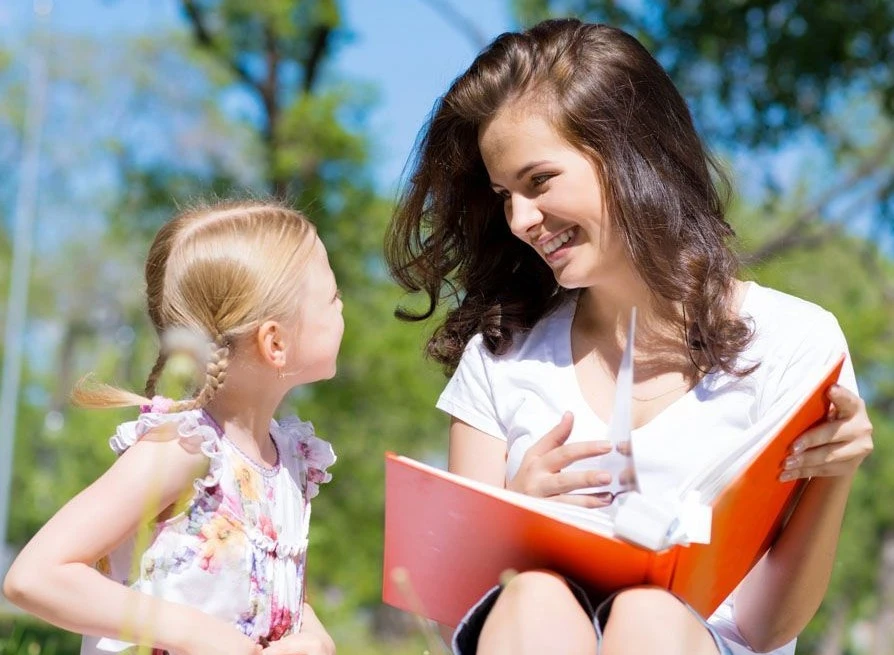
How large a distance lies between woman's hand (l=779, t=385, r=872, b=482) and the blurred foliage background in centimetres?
72

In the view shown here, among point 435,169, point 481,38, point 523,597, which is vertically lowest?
point 481,38

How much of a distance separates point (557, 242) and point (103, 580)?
1.05m

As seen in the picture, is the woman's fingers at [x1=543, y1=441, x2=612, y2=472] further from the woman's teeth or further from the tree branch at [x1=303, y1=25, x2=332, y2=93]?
the tree branch at [x1=303, y1=25, x2=332, y2=93]

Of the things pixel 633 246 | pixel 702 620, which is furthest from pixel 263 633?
pixel 633 246

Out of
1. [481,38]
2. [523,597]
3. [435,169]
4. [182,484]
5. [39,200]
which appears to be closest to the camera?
[523,597]

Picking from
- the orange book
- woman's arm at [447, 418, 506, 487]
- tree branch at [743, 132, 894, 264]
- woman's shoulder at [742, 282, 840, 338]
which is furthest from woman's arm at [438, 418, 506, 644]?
tree branch at [743, 132, 894, 264]

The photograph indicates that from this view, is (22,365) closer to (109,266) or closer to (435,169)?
(109,266)

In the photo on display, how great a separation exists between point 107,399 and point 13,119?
A: 955 inches

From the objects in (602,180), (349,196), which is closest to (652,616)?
(602,180)

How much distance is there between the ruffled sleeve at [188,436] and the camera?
2020mm

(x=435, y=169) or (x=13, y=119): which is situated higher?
(x=435, y=169)

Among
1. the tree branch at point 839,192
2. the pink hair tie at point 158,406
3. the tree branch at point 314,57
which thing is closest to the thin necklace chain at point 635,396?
the pink hair tie at point 158,406

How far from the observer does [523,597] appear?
70.1 inches

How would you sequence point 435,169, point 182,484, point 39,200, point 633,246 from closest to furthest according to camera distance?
1. point 182,484
2. point 633,246
3. point 435,169
4. point 39,200
